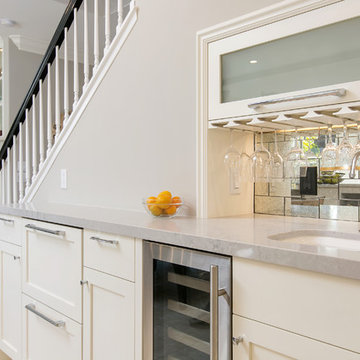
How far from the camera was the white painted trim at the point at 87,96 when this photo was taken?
7.33 feet

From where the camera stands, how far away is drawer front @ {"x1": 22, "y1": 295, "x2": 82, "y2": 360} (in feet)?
5.98

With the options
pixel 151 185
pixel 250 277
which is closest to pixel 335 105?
pixel 250 277

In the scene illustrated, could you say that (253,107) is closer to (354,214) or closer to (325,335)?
(354,214)

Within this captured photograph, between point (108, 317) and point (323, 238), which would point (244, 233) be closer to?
point (323, 238)

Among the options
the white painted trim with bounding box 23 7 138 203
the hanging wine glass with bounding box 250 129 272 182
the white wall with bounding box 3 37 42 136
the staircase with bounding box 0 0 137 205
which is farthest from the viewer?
the white wall with bounding box 3 37 42 136

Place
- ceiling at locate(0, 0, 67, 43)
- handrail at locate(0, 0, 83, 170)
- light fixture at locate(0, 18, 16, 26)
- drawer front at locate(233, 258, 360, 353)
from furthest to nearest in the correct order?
1. light fixture at locate(0, 18, 16, 26)
2. ceiling at locate(0, 0, 67, 43)
3. handrail at locate(0, 0, 83, 170)
4. drawer front at locate(233, 258, 360, 353)

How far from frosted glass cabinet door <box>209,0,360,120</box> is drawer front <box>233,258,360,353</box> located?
2.13 feet

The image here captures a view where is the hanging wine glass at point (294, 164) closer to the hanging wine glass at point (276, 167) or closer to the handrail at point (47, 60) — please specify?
the hanging wine glass at point (276, 167)

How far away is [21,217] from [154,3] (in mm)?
1369

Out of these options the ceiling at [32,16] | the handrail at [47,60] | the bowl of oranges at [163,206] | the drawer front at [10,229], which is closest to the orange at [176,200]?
the bowl of oranges at [163,206]

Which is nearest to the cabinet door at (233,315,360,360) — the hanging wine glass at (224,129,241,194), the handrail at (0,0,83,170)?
the hanging wine glass at (224,129,241,194)

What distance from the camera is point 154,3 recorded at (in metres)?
2.06

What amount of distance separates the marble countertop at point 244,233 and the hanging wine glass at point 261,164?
0.19m

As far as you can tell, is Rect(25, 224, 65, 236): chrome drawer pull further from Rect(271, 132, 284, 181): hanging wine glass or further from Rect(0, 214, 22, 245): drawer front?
Rect(271, 132, 284, 181): hanging wine glass
